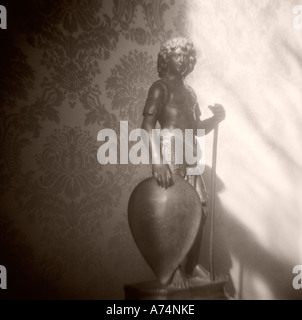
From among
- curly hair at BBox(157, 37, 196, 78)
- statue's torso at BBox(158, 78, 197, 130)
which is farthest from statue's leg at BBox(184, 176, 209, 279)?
curly hair at BBox(157, 37, 196, 78)

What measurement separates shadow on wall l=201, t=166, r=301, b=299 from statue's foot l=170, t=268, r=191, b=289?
51cm

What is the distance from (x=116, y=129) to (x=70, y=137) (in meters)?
0.21

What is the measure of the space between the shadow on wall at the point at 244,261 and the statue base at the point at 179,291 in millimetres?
424

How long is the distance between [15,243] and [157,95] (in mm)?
783

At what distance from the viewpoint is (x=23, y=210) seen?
4.79 feet

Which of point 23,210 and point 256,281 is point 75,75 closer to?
point 23,210

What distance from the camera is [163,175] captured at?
4.46ft

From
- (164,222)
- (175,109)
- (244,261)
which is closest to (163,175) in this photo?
(164,222)

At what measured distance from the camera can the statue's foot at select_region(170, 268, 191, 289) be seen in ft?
4.45

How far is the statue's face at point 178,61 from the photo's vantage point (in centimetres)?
148

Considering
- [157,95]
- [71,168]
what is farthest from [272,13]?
[71,168]

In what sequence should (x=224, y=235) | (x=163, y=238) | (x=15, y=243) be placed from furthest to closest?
(x=224, y=235), (x=15, y=243), (x=163, y=238)

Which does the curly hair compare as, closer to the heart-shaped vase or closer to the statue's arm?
the statue's arm

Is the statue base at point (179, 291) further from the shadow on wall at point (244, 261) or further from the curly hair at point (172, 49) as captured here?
the curly hair at point (172, 49)
